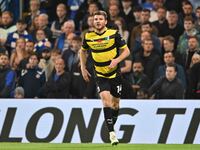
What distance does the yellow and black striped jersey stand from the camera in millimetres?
13914

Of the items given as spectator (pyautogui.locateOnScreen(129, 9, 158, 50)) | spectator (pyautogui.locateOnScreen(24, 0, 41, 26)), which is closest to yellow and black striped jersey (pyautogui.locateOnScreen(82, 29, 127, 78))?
spectator (pyautogui.locateOnScreen(129, 9, 158, 50))

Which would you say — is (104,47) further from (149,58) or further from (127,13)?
(127,13)

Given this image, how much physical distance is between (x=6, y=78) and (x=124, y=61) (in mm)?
2916

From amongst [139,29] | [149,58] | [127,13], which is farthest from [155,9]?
[149,58]

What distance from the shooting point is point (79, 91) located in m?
17.4

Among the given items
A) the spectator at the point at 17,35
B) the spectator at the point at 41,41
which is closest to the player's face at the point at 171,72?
the spectator at the point at 41,41

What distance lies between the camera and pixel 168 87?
1656 cm

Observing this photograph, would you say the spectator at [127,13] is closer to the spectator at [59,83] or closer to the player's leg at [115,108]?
the spectator at [59,83]

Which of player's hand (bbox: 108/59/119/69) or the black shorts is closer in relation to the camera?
player's hand (bbox: 108/59/119/69)

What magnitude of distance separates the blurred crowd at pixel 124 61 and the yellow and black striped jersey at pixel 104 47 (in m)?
2.75

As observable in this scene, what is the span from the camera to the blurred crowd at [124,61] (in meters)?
16.8

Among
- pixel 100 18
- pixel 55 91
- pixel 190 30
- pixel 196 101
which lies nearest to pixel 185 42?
pixel 190 30

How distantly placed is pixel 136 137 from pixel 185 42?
284cm

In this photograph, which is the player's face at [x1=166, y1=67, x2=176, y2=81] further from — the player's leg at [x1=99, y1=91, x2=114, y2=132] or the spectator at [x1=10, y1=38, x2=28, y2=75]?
the spectator at [x1=10, y1=38, x2=28, y2=75]
